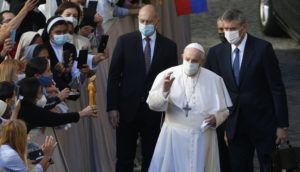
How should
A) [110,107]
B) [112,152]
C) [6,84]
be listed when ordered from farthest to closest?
[112,152] < [110,107] < [6,84]

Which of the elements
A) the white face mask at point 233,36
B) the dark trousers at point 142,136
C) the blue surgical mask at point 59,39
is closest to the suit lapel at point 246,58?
the white face mask at point 233,36

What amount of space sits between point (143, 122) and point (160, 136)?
2.69 feet

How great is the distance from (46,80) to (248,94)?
1994 mm

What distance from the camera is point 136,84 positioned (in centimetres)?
1108

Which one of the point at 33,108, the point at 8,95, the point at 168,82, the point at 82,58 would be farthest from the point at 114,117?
the point at 8,95

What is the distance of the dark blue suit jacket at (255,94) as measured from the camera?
34.2 ft

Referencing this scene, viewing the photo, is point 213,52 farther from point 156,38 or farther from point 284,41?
point 284,41

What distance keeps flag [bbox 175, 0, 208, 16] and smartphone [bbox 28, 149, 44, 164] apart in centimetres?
577

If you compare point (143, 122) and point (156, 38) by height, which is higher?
point (156, 38)

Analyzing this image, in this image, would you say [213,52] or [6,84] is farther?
[213,52]

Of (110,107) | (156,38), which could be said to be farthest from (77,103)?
(156,38)

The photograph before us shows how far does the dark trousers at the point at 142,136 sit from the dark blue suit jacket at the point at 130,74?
0.09 meters

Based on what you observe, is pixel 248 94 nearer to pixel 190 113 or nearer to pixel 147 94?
pixel 190 113

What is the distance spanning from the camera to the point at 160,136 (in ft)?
34.0
